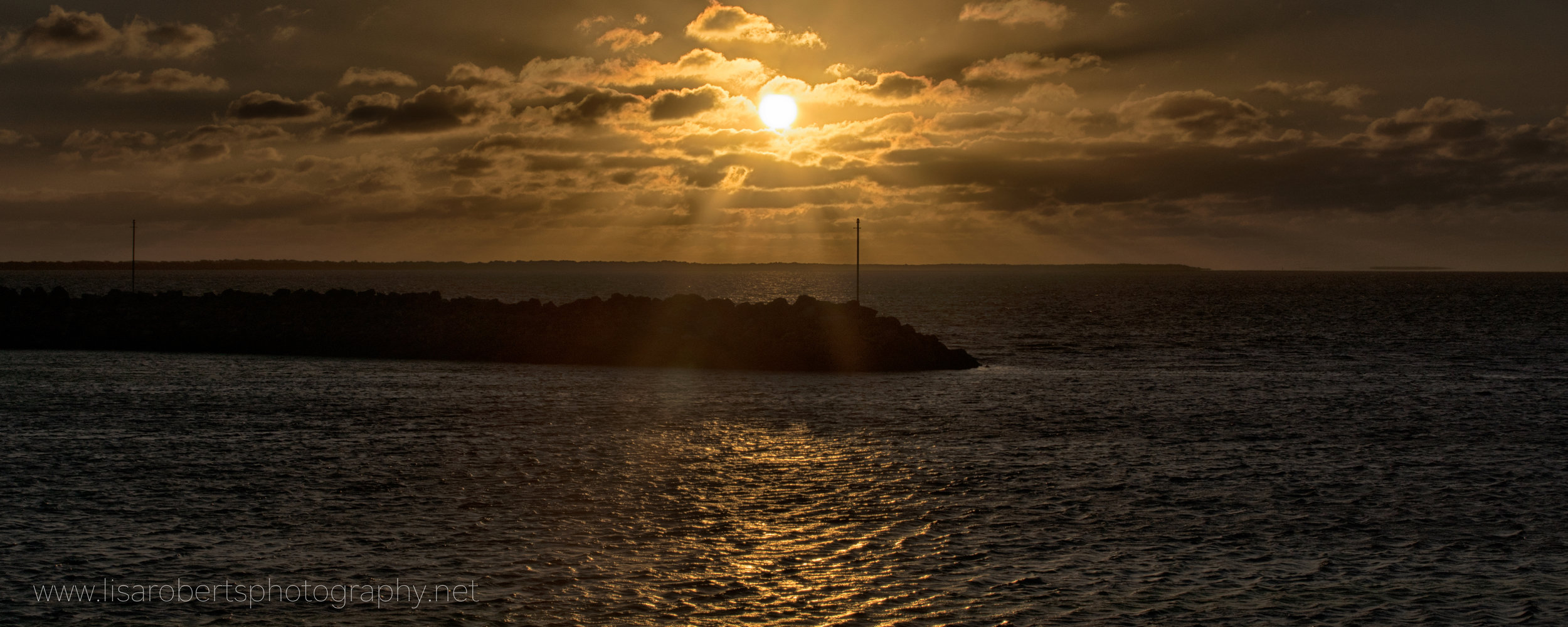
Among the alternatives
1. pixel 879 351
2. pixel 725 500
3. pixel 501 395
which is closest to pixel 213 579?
pixel 725 500

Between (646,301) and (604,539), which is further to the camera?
(646,301)

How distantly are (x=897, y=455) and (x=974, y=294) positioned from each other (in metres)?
113

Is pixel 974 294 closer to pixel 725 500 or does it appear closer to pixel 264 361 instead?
pixel 264 361

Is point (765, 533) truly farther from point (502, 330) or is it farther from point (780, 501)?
point (502, 330)

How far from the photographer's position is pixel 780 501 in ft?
44.8

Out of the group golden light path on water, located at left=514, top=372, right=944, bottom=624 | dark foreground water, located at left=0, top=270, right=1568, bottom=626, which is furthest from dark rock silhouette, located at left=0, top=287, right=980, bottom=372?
golden light path on water, located at left=514, top=372, right=944, bottom=624

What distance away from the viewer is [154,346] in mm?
40688

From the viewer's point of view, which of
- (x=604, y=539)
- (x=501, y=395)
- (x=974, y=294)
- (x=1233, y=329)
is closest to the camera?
(x=604, y=539)

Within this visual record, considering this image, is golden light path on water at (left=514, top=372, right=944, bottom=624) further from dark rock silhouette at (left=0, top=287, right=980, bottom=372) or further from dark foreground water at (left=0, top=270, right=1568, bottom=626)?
dark rock silhouette at (left=0, top=287, right=980, bottom=372)

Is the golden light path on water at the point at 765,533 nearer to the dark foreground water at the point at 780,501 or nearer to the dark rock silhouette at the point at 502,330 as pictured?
the dark foreground water at the point at 780,501

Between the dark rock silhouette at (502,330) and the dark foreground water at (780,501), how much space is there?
559cm

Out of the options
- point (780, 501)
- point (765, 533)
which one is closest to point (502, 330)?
point (780, 501)

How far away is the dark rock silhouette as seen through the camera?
35.2 meters

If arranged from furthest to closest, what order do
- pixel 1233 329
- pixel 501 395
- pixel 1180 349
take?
pixel 1233 329 → pixel 1180 349 → pixel 501 395
